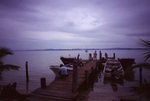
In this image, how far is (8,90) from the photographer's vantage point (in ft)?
30.4

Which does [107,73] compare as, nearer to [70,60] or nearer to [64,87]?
[64,87]

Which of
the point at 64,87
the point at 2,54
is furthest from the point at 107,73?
the point at 2,54

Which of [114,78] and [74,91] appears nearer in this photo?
[74,91]

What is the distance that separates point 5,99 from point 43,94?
328 centimetres

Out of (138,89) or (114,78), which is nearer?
(138,89)

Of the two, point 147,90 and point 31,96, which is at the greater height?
point 147,90

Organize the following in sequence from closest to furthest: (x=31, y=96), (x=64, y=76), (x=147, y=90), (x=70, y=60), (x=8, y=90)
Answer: (x=147, y=90) < (x=31, y=96) < (x=8, y=90) < (x=64, y=76) < (x=70, y=60)

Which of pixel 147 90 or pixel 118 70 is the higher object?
pixel 147 90

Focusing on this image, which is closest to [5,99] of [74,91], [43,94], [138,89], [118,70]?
[43,94]

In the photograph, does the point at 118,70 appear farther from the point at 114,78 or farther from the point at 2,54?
the point at 2,54

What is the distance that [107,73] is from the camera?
54.9ft

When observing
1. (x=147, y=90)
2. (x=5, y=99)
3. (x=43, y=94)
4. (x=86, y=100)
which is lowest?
(x=86, y=100)

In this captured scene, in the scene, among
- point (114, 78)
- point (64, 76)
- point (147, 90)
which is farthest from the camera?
point (114, 78)

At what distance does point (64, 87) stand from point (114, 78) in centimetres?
938
